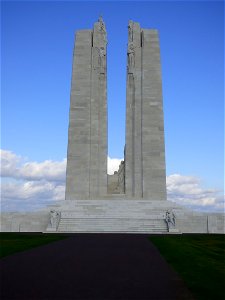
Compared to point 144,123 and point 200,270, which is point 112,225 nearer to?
point 144,123

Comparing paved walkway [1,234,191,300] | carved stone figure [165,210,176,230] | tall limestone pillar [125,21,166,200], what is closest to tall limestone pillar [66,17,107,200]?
tall limestone pillar [125,21,166,200]

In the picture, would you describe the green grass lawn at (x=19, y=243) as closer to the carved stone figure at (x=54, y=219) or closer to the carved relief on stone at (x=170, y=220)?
the carved stone figure at (x=54, y=219)

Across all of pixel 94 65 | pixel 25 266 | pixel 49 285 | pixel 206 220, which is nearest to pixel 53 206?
pixel 206 220

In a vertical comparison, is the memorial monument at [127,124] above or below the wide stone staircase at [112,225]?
above

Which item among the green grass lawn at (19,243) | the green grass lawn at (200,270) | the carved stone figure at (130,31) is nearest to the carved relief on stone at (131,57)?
the carved stone figure at (130,31)

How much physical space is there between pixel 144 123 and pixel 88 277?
33.4 metres

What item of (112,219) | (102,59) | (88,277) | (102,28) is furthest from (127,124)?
(88,277)

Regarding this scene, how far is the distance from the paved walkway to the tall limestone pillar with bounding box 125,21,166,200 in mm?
27423

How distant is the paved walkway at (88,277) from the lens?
775 cm

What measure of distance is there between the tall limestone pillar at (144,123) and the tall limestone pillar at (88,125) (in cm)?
279

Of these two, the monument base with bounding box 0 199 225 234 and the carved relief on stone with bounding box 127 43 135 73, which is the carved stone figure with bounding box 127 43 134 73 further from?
the monument base with bounding box 0 199 225 234

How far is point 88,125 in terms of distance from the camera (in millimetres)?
42312

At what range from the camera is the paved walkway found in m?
7.75

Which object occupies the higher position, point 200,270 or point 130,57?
point 130,57
